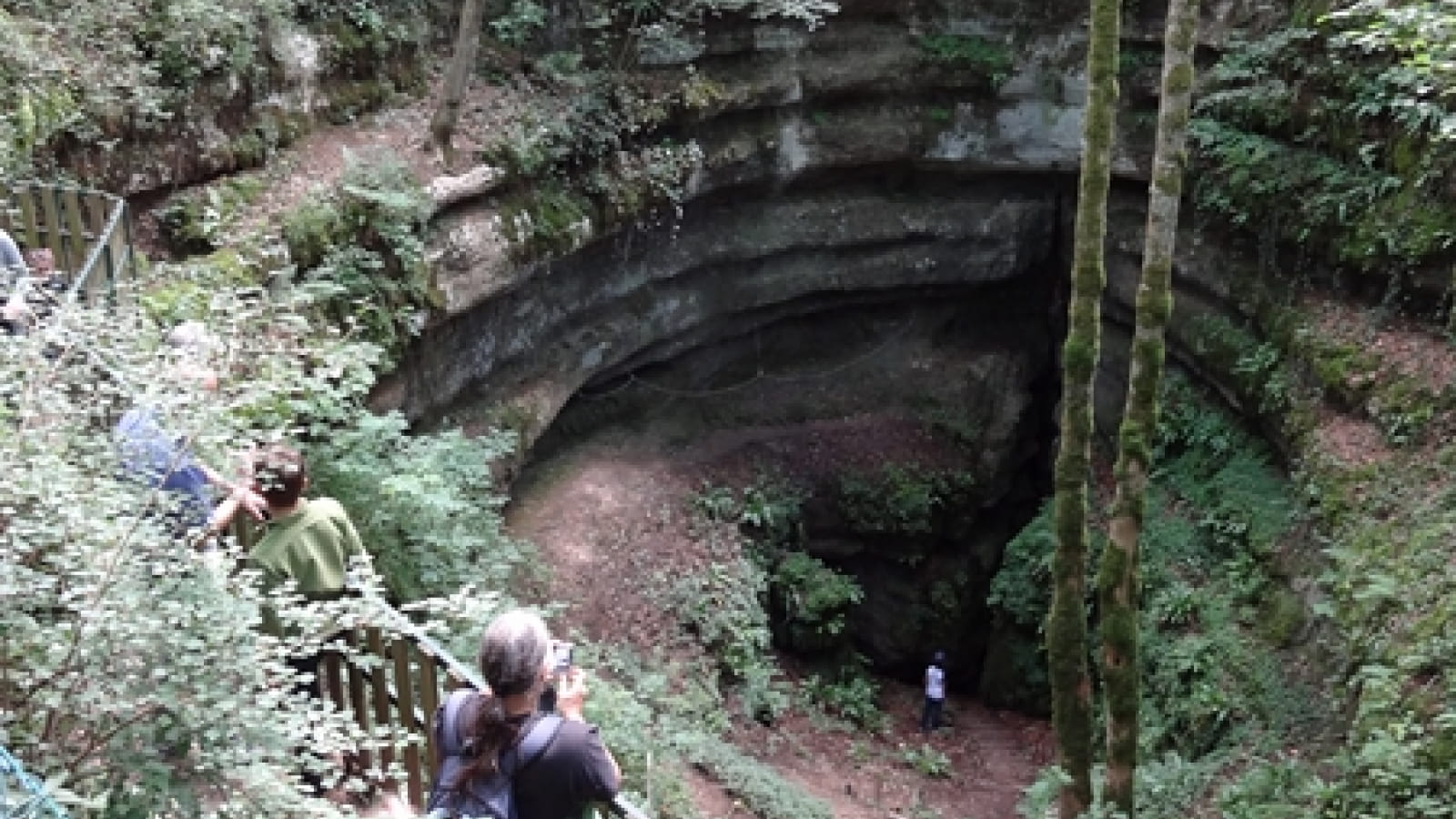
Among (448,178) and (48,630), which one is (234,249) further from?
(48,630)

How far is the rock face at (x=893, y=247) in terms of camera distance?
17375mm

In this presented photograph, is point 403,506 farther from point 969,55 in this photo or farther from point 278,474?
point 969,55

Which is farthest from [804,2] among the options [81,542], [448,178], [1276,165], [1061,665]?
[81,542]

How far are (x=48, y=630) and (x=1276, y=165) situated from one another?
50.4 feet

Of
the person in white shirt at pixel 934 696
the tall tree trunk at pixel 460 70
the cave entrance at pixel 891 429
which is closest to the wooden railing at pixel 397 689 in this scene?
the tall tree trunk at pixel 460 70

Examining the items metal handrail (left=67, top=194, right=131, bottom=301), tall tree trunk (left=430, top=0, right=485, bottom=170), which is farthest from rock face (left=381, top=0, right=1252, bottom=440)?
metal handrail (left=67, top=194, right=131, bottom=301)

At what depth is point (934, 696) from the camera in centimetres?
1747

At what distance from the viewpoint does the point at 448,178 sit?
44.8 ft

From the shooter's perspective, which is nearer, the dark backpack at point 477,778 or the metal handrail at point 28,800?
the metal handrail at point 28,800

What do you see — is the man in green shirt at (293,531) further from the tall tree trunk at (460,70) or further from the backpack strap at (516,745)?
the tall tree trunk at (460,70)

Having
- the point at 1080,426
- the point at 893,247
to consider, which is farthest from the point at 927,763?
the point at 893,247

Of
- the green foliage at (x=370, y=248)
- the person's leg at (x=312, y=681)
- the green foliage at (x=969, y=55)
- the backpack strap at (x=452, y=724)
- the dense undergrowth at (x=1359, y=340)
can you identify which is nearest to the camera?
the backpack strap at (x=452, y=724)

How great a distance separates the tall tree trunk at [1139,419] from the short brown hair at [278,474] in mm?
5620

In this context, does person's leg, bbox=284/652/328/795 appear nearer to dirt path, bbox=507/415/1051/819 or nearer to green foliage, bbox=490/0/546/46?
dirt path, bbox=507/415/1051/819
